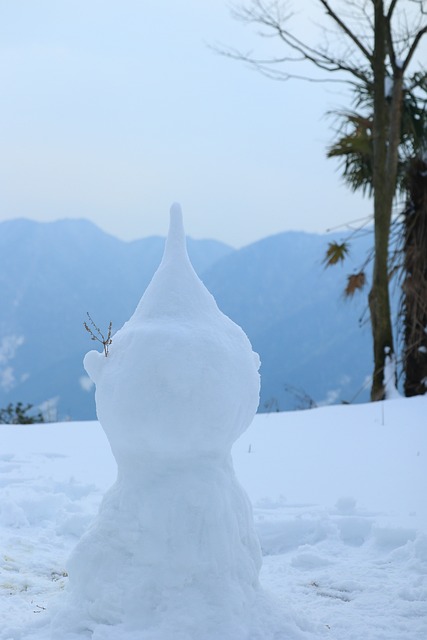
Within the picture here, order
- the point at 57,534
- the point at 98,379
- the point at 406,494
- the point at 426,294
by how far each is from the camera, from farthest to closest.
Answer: the point at 426,294
the point at 406,494
the point at 57,534
the point at 98,379

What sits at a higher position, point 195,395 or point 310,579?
point 195,395

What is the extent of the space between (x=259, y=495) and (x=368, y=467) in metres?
0.97

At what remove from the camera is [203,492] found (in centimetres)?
270

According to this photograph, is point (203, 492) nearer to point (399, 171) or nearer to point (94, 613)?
point (94, 613)

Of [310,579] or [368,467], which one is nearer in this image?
[310,579]

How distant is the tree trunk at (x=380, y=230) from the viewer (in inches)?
361

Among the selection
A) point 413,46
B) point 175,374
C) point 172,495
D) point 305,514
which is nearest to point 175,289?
point 175,374

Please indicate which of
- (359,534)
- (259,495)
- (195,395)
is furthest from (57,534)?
(195,395)

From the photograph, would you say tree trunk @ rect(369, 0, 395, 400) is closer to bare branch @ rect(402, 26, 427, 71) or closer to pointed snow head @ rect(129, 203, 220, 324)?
bare branch @ rect(402, 26, 427, 71)

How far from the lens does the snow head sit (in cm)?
262

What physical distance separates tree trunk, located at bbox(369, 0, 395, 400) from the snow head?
6564 mm

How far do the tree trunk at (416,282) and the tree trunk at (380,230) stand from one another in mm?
266

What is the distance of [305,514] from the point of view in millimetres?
4441

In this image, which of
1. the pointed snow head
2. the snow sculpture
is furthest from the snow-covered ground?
the pointed snow head
